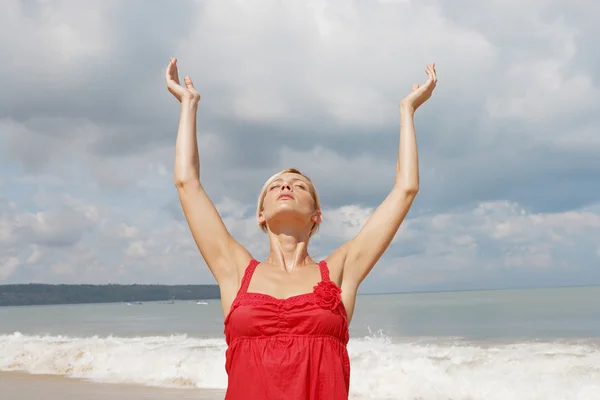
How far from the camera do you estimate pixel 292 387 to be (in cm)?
241

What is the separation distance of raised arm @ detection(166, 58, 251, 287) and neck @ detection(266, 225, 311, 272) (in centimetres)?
11

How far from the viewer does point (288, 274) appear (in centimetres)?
265

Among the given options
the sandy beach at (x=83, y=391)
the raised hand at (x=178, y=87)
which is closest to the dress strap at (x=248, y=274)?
the raised hand at (x=178, y=87)

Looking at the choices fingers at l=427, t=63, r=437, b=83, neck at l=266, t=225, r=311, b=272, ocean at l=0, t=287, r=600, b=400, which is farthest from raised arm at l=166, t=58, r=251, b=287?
ocean at l=0, t=287, r=600, b=400

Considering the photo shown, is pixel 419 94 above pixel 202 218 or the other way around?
above

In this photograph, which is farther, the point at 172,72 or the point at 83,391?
the point at 83,391

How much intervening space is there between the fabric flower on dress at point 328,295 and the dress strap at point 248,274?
9.9 inches

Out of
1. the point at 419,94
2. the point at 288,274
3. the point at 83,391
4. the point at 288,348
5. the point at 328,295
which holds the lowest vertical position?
the point at 288,348

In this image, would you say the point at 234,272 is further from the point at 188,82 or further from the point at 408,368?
the point at 408,368

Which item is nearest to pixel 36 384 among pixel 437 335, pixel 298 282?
pixel 298 282

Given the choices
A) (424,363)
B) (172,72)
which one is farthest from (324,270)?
(424,363)

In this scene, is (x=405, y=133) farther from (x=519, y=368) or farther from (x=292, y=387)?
(x=519, y=368)

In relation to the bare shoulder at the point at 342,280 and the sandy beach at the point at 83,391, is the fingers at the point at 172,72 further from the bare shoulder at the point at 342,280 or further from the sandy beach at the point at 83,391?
the sandy beach at the point at 83,391

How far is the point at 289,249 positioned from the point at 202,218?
1.14 ft
